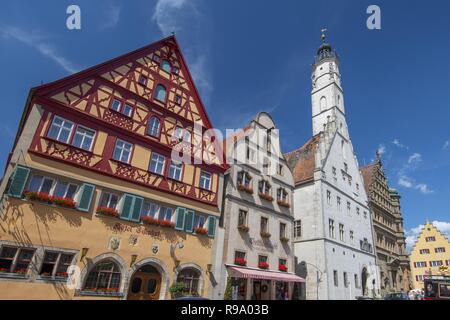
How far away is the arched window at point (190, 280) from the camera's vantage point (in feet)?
57.5

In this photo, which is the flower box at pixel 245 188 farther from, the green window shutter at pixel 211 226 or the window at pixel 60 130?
the window at pixel 60 130

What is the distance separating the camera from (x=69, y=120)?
1552cm

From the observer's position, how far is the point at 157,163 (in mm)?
18328

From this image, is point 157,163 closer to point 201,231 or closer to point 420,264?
point 201,231

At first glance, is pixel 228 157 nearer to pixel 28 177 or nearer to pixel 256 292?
pixel 256 292

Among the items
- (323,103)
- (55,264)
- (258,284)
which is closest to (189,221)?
(55,264)

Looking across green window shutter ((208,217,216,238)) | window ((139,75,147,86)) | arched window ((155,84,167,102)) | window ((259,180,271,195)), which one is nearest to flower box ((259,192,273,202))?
window ((259,180,271,195))

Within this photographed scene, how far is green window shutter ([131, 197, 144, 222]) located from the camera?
16.2 meters

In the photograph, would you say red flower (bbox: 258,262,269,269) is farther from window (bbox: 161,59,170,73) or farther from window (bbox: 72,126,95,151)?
window (bbox: 161,59,170,73)

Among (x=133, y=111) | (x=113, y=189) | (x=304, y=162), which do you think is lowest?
(x=113, y=189)

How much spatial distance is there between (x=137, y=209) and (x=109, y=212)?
162 cm
